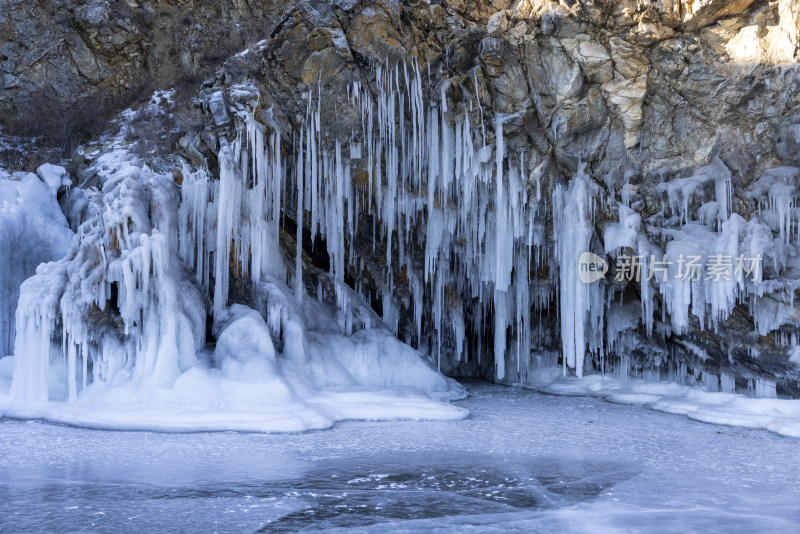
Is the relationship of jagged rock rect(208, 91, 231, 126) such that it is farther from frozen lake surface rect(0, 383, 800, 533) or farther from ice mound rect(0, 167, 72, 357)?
frozen lake surface rect(0, 383, 800, 533)

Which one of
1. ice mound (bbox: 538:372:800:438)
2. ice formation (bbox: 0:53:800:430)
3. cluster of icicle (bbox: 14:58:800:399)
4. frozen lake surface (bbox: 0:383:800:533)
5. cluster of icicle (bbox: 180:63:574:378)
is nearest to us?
frozen lake surface (bbox: 0:383:800:533)

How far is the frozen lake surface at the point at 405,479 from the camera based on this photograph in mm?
5375

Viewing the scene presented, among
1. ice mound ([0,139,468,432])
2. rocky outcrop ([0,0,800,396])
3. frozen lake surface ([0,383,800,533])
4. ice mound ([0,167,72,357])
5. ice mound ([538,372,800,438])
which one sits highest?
rocky outcrop ([0,0,800,396])

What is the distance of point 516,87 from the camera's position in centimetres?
1480

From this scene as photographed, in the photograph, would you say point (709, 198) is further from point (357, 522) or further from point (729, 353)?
point (357, 522)

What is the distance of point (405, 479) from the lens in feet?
22.9

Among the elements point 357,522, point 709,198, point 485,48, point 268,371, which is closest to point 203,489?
point 357,522

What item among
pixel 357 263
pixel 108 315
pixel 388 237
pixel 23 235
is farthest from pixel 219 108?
pixel 23 235

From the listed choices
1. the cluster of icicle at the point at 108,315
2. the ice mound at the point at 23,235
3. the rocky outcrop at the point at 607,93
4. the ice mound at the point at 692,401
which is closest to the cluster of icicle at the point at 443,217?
the rocky outcrop at the point at 607,93

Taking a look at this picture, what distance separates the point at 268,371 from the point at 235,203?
4.14 meters

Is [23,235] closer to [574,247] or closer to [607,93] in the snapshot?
[574,247]

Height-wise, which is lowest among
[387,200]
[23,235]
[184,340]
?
[184,340]

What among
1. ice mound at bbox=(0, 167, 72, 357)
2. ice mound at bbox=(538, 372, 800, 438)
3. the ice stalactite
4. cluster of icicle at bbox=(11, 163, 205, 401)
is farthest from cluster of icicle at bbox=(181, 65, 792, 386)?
ice mound at bbox=(0, 167, 72, 357)

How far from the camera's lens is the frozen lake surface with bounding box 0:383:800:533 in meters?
5.38
